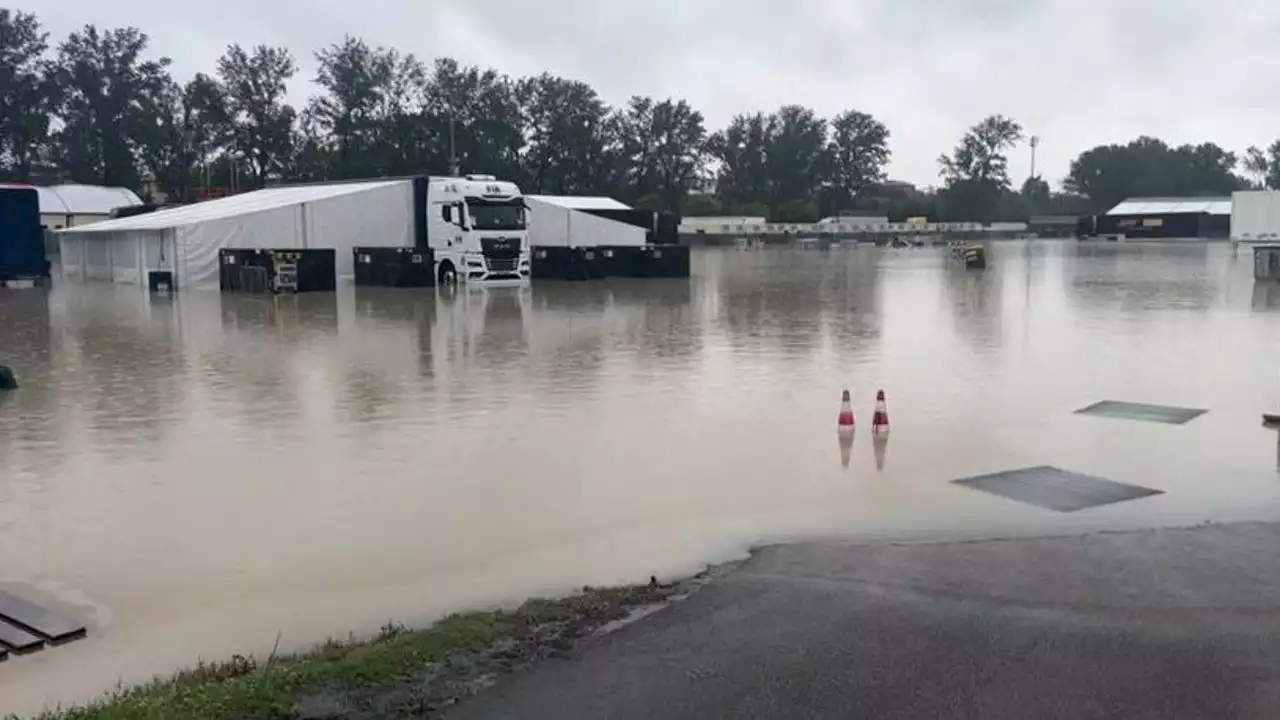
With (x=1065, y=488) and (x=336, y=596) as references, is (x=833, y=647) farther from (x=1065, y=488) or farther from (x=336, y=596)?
(x=1065, y=488)

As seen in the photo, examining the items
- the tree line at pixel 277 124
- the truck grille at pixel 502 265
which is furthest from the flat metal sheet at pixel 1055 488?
the tree line at pixel 277 124

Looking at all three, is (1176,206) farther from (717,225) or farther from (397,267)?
(397,267)

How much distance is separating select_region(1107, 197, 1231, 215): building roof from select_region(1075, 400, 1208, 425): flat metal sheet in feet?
355

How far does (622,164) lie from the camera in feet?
361

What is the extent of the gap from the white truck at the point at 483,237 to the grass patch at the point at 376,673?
31.3 meters

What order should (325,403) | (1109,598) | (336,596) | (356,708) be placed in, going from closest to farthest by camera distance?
(356,708)
(1109,598)
(336,596)
(325,403)

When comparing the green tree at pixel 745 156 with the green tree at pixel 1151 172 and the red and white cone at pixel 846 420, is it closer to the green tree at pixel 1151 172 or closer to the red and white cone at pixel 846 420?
the green tree at pixel 1151 172

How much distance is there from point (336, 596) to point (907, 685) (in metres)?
3.33

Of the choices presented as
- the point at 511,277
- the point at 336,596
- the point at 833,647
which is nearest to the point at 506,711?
the point at 833,647

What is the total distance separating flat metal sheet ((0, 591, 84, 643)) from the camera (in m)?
6.00

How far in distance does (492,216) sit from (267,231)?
882 centimetres

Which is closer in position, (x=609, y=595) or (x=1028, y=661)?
(x=1028, y=661)

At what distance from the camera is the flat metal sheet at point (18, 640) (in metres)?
5.82

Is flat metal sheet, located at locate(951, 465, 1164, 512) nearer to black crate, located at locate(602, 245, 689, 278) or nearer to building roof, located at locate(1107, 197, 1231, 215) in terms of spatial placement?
black crate, located at locate(602, 245, 689, 278)
